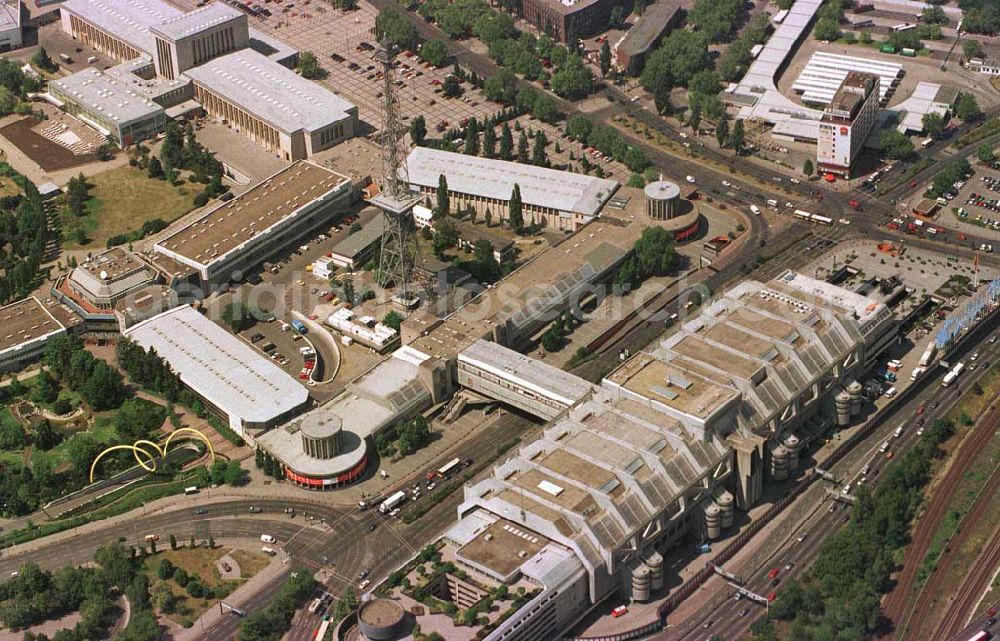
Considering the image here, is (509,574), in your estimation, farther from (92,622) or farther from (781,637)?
(92,622)

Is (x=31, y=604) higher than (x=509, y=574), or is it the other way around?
(x=509, y=574)

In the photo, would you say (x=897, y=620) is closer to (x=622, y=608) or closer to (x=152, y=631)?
(x=622, y=608)

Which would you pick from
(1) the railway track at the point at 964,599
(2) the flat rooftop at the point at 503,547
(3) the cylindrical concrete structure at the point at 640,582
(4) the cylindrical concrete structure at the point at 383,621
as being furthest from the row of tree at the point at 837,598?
(4) the cylindrical concrete structure at the point at 383,621

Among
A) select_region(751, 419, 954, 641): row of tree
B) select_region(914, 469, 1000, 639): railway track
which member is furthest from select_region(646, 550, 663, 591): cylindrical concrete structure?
select_region(914, 469, 1000, 639): railway track

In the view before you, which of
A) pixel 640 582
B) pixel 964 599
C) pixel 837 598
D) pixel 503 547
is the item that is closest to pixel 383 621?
pixel 503 547

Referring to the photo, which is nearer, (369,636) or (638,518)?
(369,636)

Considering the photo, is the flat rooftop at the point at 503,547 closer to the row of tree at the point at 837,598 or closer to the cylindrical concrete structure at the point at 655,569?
the cylindrical concrete structure at the point at 655,569

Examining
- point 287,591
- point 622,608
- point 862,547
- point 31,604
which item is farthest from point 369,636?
point 862,547
